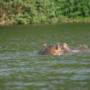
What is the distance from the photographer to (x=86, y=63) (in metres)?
20.5

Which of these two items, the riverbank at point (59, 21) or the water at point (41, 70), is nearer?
the water at point (41, 70)

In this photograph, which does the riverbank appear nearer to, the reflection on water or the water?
the water

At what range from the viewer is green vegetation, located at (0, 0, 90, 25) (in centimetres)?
5043

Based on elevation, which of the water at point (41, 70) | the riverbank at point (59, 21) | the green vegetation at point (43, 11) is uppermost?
the water at point (41, 70)

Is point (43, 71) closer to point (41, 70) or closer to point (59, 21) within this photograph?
point (41, 70)

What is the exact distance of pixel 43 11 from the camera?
52.2m

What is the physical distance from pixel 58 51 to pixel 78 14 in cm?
2993

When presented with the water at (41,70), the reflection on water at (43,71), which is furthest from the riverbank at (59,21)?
the reflection on water at (43,71)

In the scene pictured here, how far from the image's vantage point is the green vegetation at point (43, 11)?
5043 centimetres

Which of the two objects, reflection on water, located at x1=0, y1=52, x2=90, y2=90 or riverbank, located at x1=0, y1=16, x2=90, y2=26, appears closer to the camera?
reflection on water, located at x1=0, y1=52, x2=90, y2=90

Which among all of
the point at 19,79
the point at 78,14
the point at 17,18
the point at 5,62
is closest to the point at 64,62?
the point at 5,62

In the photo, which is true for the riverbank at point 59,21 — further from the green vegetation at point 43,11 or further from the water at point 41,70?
the water at point 41,70

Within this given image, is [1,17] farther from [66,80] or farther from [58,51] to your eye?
[66,80]

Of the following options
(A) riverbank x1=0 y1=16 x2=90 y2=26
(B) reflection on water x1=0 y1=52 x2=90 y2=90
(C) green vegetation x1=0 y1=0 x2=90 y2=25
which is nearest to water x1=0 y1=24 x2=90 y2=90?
(B) reflection on water x1=0 y1=52 x2=90 y2=90
